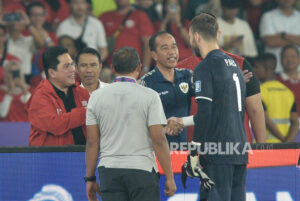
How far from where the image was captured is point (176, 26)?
32.8 ft

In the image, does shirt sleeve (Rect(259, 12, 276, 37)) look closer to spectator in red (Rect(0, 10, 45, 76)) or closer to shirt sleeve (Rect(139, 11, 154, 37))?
shirt sleeve (Rect(139, 11, 154, 37))

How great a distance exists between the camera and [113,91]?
4.43 metres

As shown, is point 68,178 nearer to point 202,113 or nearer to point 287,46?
point 202,113

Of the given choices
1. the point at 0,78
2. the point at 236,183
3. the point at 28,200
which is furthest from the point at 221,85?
the point at 0,78

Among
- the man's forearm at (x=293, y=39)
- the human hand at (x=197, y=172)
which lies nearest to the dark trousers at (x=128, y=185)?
the human hand at (x=197, y=172)

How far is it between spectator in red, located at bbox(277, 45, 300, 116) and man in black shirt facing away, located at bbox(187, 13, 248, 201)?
17.5 ft

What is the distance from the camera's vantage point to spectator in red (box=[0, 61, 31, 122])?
9273 millimetres

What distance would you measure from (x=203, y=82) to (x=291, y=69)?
5661 mm

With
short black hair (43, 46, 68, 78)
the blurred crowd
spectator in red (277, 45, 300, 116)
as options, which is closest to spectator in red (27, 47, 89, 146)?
short black hair (43, 46, 68, 78)

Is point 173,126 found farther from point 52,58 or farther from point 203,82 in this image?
point 52,58

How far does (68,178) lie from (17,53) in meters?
4.60

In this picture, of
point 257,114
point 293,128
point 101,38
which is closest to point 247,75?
point 257,114

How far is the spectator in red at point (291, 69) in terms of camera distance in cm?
989

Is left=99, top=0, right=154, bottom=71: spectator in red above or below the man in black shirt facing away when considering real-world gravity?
above
